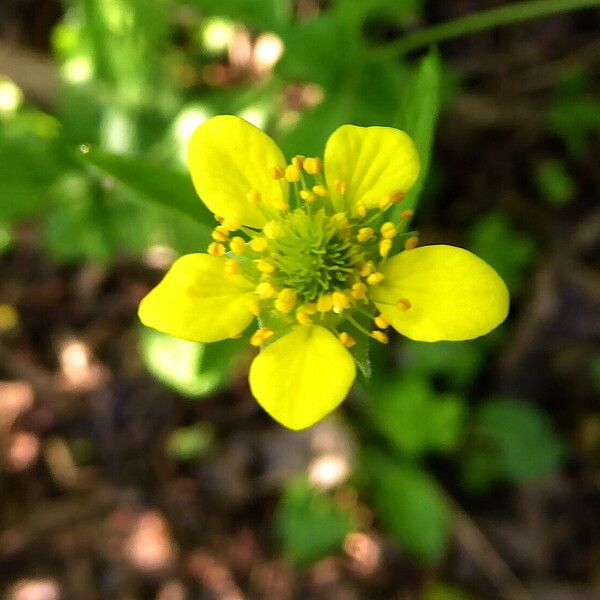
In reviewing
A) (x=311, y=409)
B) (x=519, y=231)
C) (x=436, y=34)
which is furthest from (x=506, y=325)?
(x=311, y=409)

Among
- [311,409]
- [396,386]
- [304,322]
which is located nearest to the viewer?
[311,409]

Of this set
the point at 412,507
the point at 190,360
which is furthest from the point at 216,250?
the point at 412,507

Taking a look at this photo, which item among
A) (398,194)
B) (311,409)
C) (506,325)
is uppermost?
(398,194)

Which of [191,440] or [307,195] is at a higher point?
[307,195]

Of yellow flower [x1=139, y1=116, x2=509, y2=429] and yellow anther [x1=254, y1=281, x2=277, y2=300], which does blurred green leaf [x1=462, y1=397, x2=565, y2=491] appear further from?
yellow anther [x1=254, y1=281, x2=277, y2=300]

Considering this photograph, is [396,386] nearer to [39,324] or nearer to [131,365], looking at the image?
[131,365]

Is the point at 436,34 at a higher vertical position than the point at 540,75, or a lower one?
higher

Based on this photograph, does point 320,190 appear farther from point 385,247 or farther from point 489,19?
point 489,19
